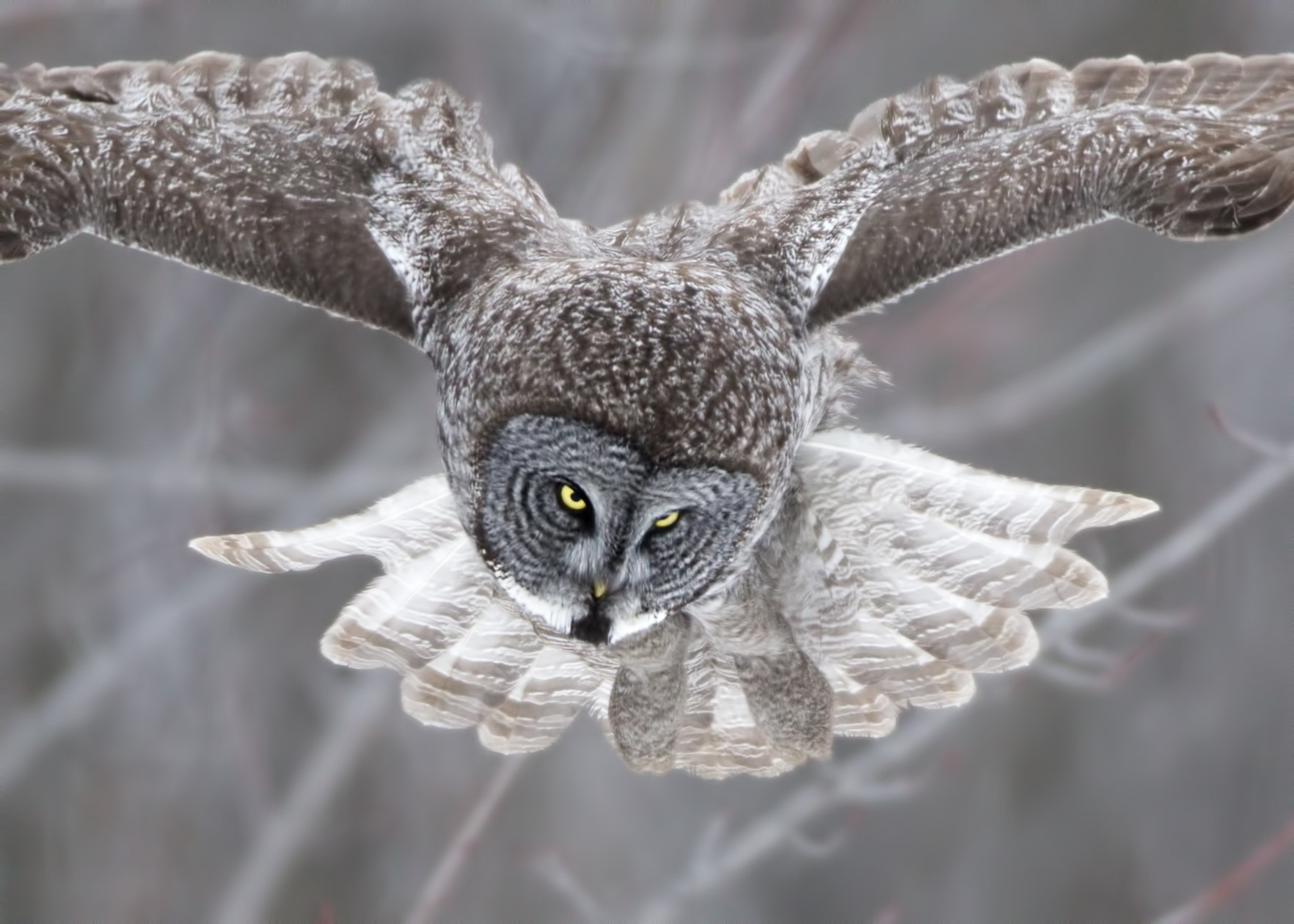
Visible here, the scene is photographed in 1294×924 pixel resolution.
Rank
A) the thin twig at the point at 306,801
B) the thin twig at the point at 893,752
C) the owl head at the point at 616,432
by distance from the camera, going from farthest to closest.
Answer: the thin twig at the point at 306,801 < the thin twig at the point at 893,752 < the owl head at the point at 616,432

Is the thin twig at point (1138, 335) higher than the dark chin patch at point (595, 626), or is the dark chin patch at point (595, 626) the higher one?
the thin twig at point (1138, 335)

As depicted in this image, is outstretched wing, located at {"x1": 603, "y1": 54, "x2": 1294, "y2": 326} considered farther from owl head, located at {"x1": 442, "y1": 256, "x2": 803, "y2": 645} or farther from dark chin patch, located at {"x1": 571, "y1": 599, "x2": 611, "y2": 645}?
dark chin patch, located at {"x1": 571, "y1": 599, "x2": 611, "y2": 645}

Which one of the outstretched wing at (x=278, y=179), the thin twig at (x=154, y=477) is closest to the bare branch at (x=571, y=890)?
the outstretched wing at (x=278, y=179)

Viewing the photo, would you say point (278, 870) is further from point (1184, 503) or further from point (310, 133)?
point (1184, 503)

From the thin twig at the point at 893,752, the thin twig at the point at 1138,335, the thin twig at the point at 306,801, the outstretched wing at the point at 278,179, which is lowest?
the thin twig at the point at 306,801

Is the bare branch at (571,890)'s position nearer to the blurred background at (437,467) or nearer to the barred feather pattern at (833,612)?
the barred feather pattern at (833,612)

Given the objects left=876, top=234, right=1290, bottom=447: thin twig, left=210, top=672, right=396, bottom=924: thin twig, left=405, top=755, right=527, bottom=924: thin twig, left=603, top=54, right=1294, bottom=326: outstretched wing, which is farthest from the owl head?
left=876, top=234, right=1290, bottom=447: thin twig
